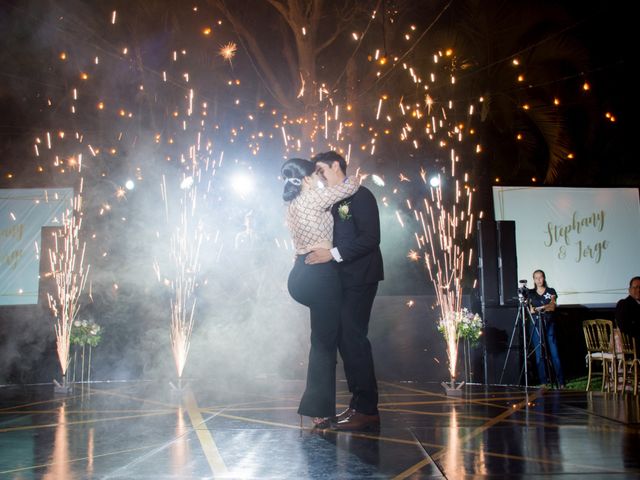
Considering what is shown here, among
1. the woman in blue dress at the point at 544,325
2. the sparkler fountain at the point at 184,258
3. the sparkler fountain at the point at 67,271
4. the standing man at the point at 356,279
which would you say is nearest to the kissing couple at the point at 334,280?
the standing man at the point at 356,279

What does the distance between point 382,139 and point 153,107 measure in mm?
4022

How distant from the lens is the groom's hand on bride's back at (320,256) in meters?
3.59

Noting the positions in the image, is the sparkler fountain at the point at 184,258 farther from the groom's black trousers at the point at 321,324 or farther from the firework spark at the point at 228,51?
the groom's black trousers at the point at 321,324

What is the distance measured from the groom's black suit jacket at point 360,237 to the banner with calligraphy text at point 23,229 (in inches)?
227

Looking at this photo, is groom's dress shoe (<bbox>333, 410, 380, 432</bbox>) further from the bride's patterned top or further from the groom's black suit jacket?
the bride's patterned top

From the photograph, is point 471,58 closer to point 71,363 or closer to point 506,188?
point 506,188

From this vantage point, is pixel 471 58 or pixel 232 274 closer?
pixel 232 274

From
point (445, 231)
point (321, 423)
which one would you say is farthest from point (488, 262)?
point (321, 423)

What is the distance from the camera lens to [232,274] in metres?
8.29

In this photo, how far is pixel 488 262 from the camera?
8258 mm

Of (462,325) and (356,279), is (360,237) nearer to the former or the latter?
(356,279)

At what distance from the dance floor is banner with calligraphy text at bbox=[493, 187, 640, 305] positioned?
16.5 feet

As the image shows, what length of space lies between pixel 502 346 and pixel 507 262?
124cm

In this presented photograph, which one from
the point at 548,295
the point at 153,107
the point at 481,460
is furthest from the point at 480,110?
the point at 481,460
